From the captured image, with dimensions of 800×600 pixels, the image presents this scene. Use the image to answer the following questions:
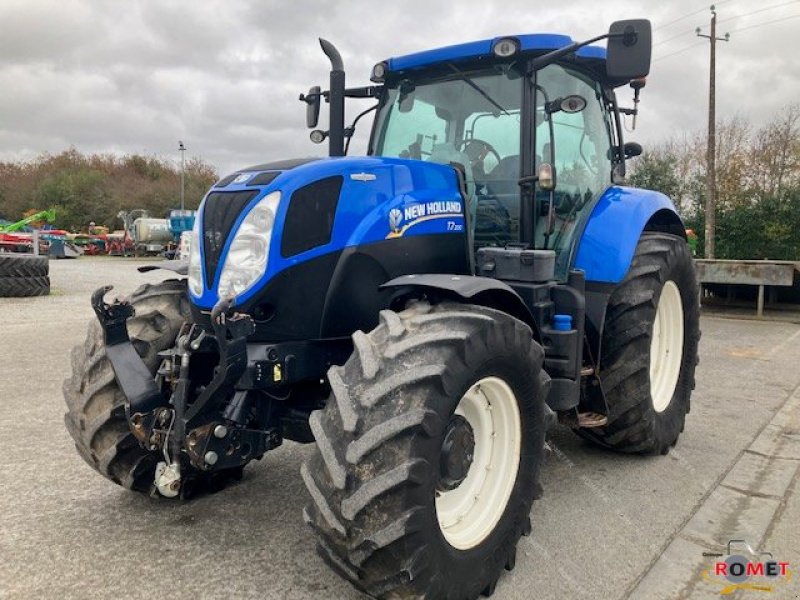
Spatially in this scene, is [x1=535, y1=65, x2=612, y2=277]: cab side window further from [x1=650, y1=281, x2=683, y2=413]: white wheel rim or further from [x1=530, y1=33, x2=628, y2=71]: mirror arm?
[x1=650, y1=281, x2=683, y2=413]: white wheel rim

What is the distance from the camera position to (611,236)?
153 inches

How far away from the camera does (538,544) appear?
9.90 feet

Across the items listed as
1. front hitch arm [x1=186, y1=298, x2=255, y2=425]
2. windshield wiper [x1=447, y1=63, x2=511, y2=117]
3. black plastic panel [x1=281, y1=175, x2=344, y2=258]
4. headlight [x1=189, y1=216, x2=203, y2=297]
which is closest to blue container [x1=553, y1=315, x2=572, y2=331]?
windshield wiper [x1=447, y1=63, x2=511, y2=117]

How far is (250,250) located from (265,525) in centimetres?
135

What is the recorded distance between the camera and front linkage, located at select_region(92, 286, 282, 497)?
2.53 meters

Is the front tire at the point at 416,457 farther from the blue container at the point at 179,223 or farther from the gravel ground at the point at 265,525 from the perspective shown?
the blue container at the point at 179,223

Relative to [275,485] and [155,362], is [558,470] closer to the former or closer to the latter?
[275,485]

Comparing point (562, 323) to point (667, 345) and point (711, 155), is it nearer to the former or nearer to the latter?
point (667, 345)

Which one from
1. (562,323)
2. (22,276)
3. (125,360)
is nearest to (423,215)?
(562,323)

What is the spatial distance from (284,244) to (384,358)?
706 millimetres

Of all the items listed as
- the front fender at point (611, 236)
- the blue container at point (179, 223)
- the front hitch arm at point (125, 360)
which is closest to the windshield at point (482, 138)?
the front fender at point (611, 236)

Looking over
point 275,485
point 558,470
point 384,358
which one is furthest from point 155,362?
point 558,470

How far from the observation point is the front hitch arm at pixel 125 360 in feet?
9.06

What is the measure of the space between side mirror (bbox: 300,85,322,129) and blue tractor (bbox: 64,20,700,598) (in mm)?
18
